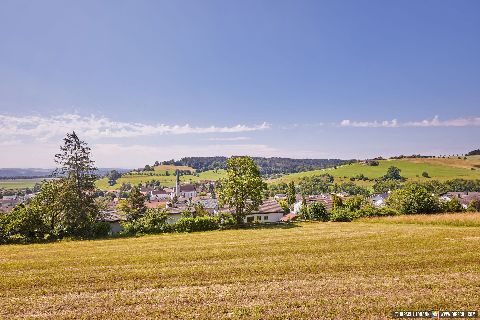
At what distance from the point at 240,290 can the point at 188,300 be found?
2437 mm

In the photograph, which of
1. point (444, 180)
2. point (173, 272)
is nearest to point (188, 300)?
point (173, 272)

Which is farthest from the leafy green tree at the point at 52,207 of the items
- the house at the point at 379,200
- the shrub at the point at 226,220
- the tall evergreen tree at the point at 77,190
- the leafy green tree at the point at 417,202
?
the house at the point at 379,200

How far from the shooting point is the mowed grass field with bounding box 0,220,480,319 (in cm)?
1281

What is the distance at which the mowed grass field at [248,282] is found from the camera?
12.8 m

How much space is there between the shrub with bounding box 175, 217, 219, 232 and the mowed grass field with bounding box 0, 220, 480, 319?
1923cm

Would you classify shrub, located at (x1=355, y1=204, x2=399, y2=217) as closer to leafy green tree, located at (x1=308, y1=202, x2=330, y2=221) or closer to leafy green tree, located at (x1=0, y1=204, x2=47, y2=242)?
leafy green tree, located at (x1=308, y1=202, x2=330, y2=221)

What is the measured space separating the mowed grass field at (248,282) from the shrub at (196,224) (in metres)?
19.2

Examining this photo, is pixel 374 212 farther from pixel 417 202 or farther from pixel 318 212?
pixel 318 212

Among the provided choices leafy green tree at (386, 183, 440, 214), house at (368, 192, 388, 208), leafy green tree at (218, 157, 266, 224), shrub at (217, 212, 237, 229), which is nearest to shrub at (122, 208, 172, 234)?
shrub at (217, 212, 237, 229)

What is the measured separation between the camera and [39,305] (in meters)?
14.0

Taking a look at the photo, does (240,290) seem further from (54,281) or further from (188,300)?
(54,281)

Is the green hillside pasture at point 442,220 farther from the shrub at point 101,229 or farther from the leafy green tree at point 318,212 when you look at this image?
the shrub at point 101,229

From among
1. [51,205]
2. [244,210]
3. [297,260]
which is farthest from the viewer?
[244,210]

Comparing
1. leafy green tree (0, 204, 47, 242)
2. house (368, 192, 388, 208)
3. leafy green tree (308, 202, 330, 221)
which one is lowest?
house (368, 192, 388, 208)
